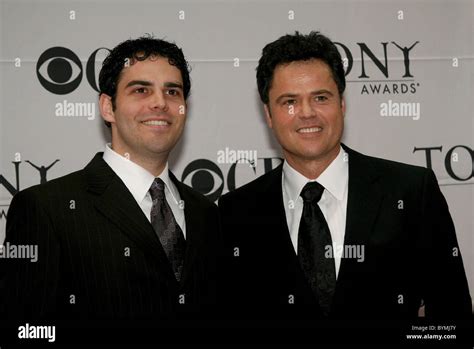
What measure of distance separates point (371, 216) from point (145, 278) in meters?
0.99

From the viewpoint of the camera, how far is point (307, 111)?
2.39m

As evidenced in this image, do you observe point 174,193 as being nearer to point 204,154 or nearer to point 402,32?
point 204,154

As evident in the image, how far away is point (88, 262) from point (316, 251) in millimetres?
954

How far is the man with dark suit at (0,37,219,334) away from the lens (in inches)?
83.1

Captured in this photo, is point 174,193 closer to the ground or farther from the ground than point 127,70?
closer to the ground

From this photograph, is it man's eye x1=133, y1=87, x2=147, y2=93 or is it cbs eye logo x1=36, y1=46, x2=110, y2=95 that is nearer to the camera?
man's eye x1=133, y1=87, x2=147, y2=93

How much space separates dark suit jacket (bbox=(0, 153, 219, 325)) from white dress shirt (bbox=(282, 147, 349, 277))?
1.74ft

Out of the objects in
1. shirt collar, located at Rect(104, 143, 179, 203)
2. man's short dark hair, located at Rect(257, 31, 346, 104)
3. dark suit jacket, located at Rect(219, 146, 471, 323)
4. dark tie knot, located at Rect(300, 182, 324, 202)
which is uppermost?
man's short dark hair, located at Rect(257, 31, 346, 104)

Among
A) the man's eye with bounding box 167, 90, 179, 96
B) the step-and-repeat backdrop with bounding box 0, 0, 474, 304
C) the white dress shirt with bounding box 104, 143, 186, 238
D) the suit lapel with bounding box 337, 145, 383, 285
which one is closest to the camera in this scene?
the suit lapel with bounding box 337, 145, 383, 285

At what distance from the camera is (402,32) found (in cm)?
341

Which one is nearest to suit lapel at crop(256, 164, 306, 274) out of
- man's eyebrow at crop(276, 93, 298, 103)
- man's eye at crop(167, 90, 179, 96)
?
man's eyebrow at crop(276, 93, 298, 103)

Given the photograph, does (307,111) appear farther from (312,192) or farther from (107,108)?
(107,108)

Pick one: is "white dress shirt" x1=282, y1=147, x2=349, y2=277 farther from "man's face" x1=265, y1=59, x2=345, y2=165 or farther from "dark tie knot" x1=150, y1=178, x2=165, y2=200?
"dark tie knot" x1=150, y1=178, x2=165, y2=200

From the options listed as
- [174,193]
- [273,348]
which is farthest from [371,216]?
[174,193]
